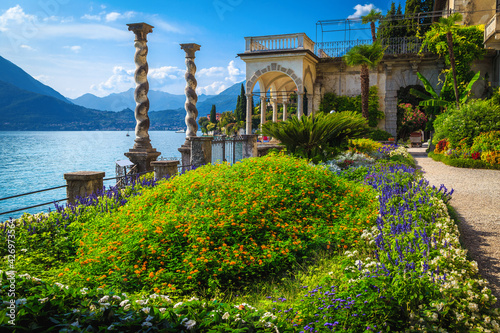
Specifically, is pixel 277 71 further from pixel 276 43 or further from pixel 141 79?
pixel 141 79

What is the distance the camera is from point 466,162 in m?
12.5

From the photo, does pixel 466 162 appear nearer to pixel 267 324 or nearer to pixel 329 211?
pixel 329 211

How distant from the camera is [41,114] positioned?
4021 inches

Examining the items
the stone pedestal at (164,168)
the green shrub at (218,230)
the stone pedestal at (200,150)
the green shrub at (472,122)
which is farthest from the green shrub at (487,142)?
the stone pedestal at (164,168)

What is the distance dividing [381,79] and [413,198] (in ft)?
62.9

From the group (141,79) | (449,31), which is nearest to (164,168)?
(141,79)

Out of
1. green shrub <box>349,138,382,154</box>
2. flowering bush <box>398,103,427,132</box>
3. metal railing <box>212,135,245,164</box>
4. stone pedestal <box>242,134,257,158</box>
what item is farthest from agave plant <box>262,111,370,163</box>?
flowering bush <box>398,103,427,132</box>

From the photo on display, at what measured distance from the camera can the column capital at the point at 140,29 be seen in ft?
32.4

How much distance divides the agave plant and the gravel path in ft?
8.73

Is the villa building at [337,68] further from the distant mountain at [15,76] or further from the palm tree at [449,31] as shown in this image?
the distant mountain at [15,76]

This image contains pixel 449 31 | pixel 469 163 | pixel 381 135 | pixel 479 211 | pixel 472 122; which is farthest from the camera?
pixel 381 135

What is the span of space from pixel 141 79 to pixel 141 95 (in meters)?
0.45

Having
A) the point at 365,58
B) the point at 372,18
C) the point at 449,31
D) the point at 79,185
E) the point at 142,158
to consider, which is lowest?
the point at 79,185

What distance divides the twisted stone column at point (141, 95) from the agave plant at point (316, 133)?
3.32m
